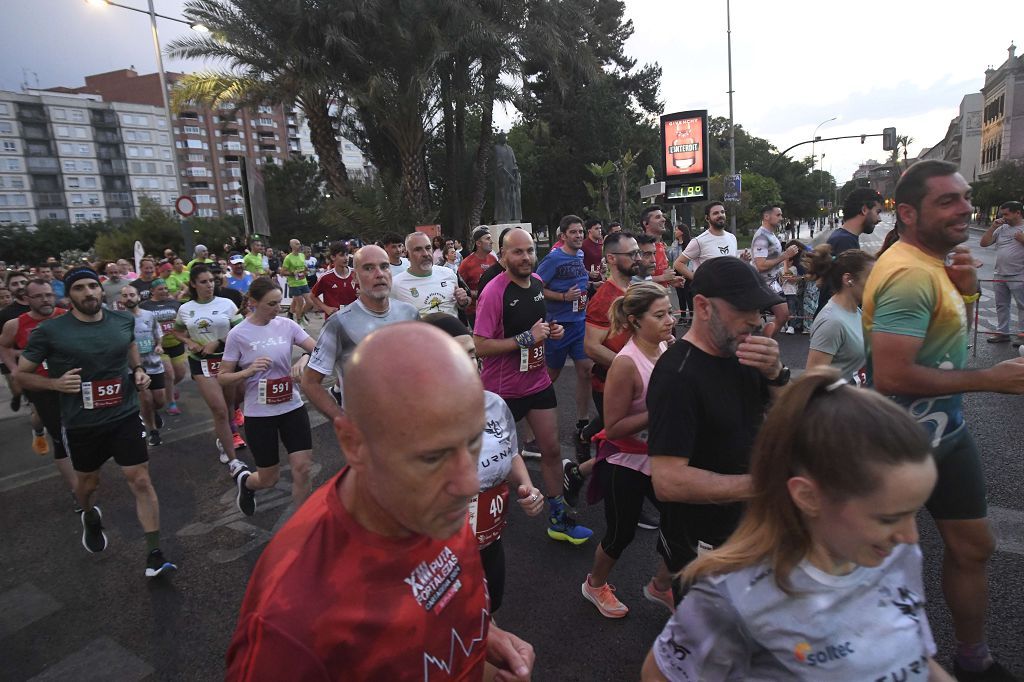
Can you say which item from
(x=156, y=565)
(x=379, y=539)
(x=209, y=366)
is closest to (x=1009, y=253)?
(x=379, y=539)

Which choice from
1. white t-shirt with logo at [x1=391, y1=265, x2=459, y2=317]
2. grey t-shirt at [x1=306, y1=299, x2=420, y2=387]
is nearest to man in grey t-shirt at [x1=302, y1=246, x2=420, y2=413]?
grey t-shirt at [x1=306, y1=299, x2=420, y2=387]

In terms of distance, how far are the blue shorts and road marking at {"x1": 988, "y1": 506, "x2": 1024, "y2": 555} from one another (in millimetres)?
3265

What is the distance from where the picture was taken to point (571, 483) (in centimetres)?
446

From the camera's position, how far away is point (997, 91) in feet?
216

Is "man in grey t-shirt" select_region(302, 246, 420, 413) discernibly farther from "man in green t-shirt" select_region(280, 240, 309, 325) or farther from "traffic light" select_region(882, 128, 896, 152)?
"traffic light" select_region(882, 128, 896, 152)

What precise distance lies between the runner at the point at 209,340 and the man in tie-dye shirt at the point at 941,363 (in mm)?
5434

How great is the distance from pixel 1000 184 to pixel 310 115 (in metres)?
45.3

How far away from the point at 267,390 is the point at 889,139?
31.8 meters

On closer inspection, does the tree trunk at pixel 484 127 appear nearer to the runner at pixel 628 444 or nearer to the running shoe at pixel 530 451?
the running shoe at pixel 530 451

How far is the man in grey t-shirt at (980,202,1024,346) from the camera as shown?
832 cm

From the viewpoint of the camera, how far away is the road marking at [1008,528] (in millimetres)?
3504

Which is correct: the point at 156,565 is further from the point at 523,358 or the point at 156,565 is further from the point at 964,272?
the point at 964,272

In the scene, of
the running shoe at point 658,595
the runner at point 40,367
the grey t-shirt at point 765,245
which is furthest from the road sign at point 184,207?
the running shoe at point 658,595

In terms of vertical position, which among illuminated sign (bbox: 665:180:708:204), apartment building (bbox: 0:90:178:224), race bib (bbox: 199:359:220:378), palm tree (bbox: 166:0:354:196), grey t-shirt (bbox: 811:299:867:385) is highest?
apartment building (bbox: 0:90:178:224)
